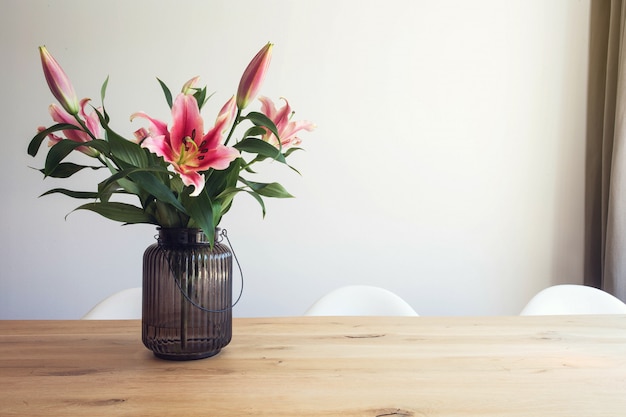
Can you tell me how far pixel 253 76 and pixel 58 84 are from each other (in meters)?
0.30

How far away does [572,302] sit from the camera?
1641mm

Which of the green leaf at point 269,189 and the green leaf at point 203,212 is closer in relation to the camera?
the green leaf at point 203,212

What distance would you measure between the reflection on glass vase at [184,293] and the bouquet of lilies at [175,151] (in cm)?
4

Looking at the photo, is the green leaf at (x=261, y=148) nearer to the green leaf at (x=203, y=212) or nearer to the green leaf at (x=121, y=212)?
the green leaf at (x=203, y=212)

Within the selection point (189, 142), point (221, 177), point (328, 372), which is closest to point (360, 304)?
point (328, 372)

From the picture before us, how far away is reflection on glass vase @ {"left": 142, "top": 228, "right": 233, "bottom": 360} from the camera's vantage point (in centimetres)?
89

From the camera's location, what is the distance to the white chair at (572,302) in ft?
5.24

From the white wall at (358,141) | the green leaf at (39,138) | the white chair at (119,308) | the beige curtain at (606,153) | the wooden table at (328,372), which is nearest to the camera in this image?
the wooden table at (328,372)

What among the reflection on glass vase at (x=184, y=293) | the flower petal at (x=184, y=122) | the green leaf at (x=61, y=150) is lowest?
the reflection on glass vase at (x=184, y=293)

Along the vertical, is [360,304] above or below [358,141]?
below

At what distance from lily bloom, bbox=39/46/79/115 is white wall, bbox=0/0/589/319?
129 centimetres

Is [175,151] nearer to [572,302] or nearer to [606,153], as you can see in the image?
[572,302]

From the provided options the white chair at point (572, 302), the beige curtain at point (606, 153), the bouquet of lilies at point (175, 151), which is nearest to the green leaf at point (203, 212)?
the bouquet of lilies at point (175, 151)

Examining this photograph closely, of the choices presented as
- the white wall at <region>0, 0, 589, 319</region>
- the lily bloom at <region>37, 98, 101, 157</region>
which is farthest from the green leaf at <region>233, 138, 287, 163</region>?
the white wall at <region>0, 0, 589, 319</region>
